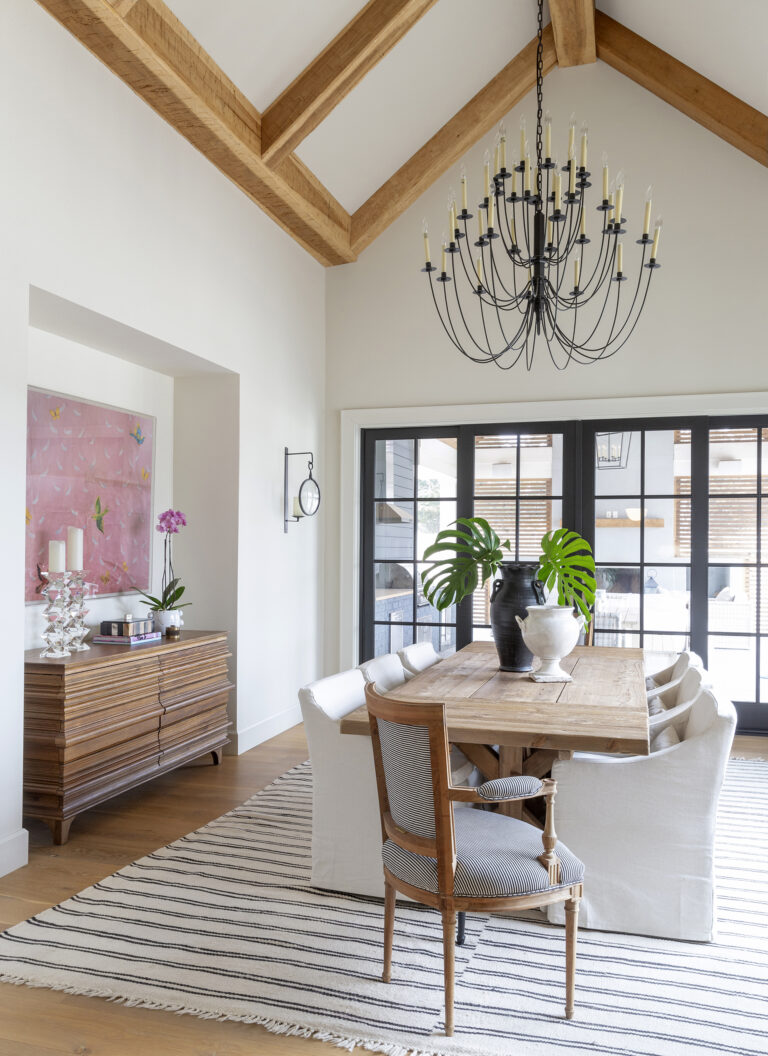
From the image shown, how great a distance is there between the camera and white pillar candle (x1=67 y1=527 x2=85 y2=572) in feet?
12.5

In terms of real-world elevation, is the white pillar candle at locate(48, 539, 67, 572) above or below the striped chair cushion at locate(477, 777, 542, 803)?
A: above

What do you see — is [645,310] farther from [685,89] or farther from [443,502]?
→ [443,502]

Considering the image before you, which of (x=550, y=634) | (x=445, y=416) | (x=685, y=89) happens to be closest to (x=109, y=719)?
(x=550, y=634)

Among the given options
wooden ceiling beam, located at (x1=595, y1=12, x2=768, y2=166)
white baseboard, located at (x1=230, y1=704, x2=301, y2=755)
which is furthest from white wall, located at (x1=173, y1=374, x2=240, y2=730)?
wooden ceiling beam, located at (x1=595, y1=12, x2=768, y2=166)

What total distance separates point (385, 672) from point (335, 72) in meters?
3.16

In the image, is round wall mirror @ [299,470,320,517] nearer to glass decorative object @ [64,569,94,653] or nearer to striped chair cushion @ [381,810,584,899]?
glass decorative object @ [64,569,94,653]

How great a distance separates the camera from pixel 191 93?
→ 381cm

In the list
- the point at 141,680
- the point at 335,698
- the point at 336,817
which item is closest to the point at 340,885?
the point at 336,817

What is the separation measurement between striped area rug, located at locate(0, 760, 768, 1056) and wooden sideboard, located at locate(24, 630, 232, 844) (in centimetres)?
54

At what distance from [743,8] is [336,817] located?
4499mm

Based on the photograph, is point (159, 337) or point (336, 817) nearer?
point (336, 817)

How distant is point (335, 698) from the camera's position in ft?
9.65

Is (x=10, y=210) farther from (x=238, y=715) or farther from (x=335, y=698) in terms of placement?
(x=238, y=715)

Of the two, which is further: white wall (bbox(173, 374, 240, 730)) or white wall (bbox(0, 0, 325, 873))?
white wall (bbox(173, 374, 240, 730))
